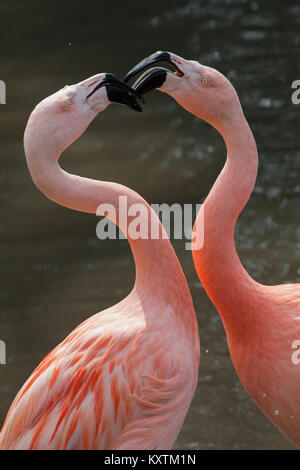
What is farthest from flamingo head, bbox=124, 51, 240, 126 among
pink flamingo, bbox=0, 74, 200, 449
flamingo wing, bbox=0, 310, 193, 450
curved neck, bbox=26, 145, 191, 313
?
flamingo wing, bbox=0, 310, 193, 450

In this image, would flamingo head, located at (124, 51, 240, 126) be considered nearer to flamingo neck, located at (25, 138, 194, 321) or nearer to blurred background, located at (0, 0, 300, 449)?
flamingo neck, located at (25, 138, 194, 321)

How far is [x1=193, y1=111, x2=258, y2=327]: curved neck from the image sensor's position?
3039 millimetres

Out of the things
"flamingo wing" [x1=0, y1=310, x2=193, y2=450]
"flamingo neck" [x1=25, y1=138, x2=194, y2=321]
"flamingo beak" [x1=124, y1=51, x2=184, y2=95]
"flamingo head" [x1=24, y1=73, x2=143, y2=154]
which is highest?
"flamingo beak" [x1=124, y1=51, x2=184, y2=95]

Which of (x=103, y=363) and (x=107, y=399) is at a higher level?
(x=103, y=363)

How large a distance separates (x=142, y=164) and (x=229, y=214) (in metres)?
3.20

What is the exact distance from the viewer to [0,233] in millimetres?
5637

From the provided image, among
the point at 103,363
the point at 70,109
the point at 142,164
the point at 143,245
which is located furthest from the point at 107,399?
the point at 142,164

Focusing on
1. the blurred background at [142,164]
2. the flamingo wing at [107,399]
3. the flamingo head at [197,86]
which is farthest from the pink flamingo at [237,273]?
the blurred background at [142,164]

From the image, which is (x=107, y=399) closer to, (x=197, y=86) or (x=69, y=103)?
(x=69, y=103)

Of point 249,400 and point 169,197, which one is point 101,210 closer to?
point 249,400

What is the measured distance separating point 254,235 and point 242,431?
1.71 m

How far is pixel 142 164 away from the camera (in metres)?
6.21

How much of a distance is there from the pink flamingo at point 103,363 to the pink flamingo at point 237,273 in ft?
0.70

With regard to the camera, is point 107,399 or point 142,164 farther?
point 142,164
